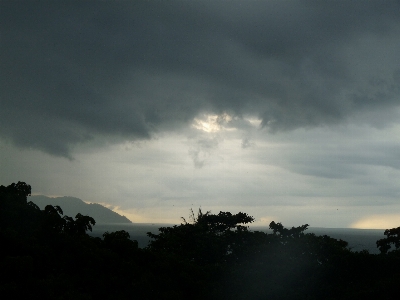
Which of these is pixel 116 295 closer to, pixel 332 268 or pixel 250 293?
pixel 250 293

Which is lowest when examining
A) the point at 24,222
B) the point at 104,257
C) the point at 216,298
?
the point at 216,298

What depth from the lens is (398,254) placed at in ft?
86.5

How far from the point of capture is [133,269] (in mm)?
21969

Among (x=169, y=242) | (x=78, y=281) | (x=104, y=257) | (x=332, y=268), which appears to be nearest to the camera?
(x=78, y=281)

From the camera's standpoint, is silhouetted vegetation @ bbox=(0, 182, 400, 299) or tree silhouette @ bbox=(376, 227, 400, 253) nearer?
silhouetted vegetation @ bbox=(0, 182, 400, 299)

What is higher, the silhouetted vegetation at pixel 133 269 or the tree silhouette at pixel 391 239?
the tree silhouette at pixel 391 239

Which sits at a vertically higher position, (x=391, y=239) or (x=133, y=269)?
(x=391, y=239)

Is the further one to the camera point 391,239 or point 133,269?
point 391,239

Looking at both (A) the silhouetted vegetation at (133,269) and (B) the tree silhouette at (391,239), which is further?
(B) the tree silhouette at (391,239)

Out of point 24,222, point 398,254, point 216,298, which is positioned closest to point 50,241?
point 24,222

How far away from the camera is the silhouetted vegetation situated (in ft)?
65.0

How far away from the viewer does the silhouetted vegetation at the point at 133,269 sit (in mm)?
19797

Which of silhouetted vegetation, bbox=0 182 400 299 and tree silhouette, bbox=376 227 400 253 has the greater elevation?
tree silhouette, bbox=376 227 400 253

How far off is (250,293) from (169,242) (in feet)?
46.8
